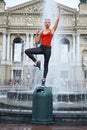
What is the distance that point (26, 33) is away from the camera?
190 feet

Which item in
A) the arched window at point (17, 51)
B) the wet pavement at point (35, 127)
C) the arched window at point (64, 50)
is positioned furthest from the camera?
the arched window at point (17, 51)

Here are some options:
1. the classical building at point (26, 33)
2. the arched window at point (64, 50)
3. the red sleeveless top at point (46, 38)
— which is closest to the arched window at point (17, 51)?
the classical building at point (26, 33)

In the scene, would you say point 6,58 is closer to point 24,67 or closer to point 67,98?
point 24,67

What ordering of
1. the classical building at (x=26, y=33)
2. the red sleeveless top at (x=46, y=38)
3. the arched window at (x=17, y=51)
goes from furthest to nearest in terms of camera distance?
the arched window at (x=17, y=51) → the classical building at (x=26, y=33) → the red sleeveless top at (x=46, y=38)

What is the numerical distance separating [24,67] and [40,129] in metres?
49.5

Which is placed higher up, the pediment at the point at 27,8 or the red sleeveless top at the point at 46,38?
the pediment at the point at 27,8

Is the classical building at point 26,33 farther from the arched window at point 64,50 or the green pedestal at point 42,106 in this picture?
the green pedestal at point 42,106

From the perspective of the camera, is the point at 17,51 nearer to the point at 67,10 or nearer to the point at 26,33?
the point at 26,33

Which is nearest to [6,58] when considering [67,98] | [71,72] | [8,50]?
[8,50]

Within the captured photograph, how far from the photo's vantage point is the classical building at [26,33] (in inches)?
2250

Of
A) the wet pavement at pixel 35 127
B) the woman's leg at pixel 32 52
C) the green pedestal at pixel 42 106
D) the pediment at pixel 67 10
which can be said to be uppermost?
the pediment at pixel 67 10

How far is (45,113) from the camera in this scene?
7.82 meters

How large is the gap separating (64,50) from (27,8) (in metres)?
10.8

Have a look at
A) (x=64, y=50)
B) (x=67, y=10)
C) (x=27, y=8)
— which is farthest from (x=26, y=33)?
(x=67, y=10)
